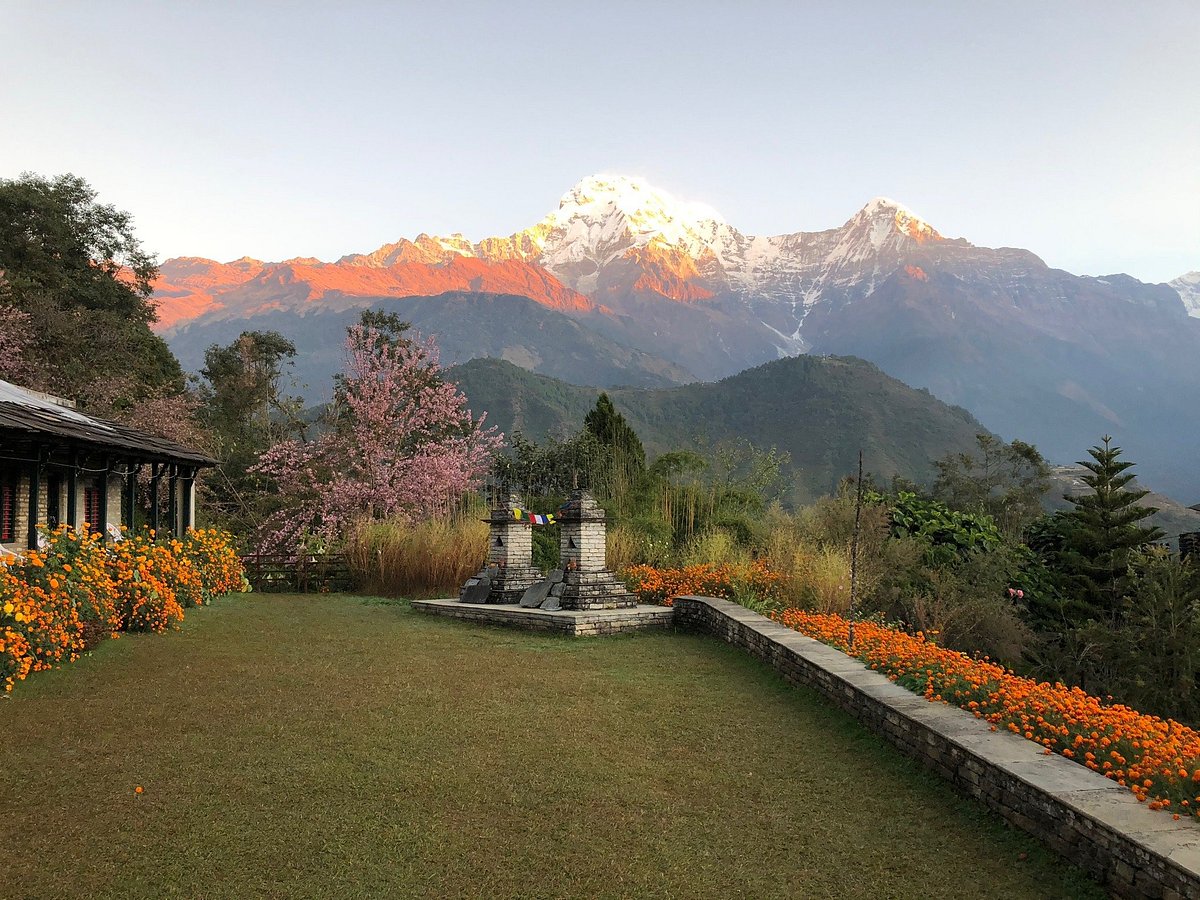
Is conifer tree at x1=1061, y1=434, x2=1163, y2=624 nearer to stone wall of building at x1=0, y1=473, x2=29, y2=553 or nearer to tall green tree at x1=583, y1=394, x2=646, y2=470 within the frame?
tall green tree at x1=583, y1=394, x2=646, y2=470

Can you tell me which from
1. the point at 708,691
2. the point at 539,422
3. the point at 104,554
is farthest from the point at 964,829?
the point at 539,422

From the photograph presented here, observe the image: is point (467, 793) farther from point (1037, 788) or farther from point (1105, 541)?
point (1105, 541)

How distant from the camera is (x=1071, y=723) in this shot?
5211 mm

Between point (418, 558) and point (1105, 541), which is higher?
point (1105, 541)

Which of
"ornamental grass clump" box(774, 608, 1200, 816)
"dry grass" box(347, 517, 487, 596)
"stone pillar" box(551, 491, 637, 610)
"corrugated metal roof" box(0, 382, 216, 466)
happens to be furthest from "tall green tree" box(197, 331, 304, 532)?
→ "ornamental grass clump" box(774, 608, 1200, 816)

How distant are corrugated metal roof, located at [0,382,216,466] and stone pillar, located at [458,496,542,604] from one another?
6.03 meters

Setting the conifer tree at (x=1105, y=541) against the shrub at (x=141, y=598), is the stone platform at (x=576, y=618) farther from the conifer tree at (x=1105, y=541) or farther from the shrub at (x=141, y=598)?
the conifer tree at (x=1105, y=541)

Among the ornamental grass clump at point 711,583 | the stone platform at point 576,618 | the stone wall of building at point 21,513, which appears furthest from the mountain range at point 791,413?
the stone wall of building at point 21,513

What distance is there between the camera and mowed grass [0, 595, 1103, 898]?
385cm

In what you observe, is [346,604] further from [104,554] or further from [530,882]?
[530,882]

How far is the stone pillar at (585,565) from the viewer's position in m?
12.0

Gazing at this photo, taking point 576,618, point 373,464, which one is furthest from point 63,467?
point 576,618

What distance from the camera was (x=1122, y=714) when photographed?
543cm

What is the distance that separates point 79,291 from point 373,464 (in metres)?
17.8
